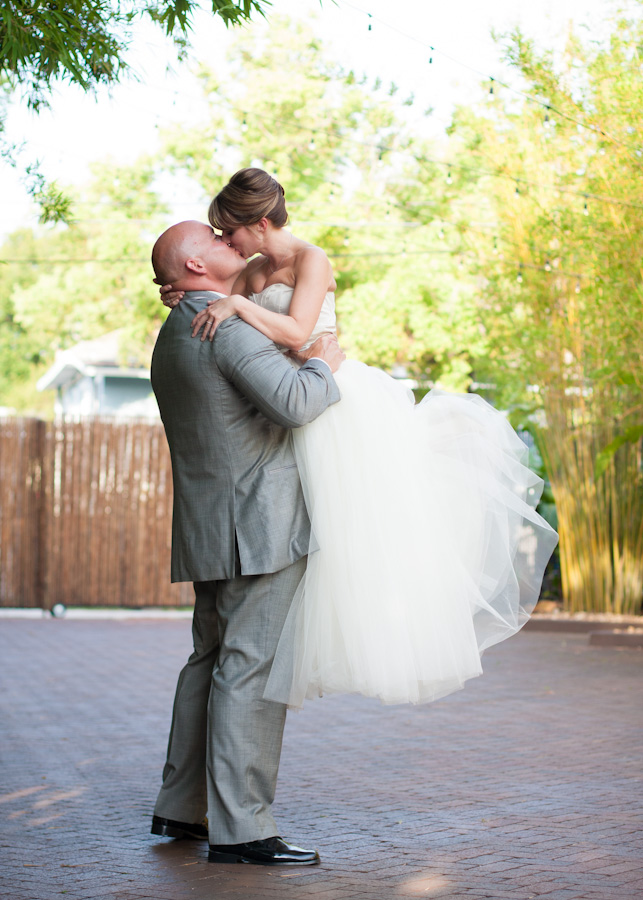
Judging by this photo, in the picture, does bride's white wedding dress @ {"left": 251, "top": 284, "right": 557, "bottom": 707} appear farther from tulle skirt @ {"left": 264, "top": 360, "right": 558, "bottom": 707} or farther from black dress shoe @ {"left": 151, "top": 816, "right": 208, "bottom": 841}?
black dress shoe @ {"left": 151, "top": 816, "right": 208, "bottom": 841}

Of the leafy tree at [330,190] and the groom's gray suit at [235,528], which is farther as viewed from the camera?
the leafy tree at [330,190]

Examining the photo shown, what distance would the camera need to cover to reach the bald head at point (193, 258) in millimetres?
A: 3824

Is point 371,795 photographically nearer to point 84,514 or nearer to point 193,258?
point 193,258

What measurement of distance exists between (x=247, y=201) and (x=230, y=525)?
3.57 feet

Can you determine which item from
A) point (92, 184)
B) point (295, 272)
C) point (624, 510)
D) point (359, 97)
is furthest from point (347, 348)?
point (295, 272)

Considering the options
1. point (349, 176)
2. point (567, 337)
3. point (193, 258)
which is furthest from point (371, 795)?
point (349, 176)

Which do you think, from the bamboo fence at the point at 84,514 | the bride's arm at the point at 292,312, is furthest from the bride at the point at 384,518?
the bamboo fence at the point at 84,514

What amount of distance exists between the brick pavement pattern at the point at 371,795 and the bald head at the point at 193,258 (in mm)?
1969

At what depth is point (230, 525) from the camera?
376 centimetres

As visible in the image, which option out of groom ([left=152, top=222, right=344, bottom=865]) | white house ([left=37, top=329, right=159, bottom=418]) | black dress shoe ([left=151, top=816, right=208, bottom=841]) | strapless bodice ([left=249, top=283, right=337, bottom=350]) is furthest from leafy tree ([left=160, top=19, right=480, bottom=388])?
black dress shoe ([left=151, top=816, right=208, bottom=841])

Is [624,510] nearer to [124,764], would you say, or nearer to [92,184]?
[124,764]

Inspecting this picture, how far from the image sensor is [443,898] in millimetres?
3264

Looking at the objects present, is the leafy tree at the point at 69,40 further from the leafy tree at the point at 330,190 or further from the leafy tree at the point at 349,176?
the leafy tree at the point at 349,176

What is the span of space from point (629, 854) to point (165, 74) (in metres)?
3.93
